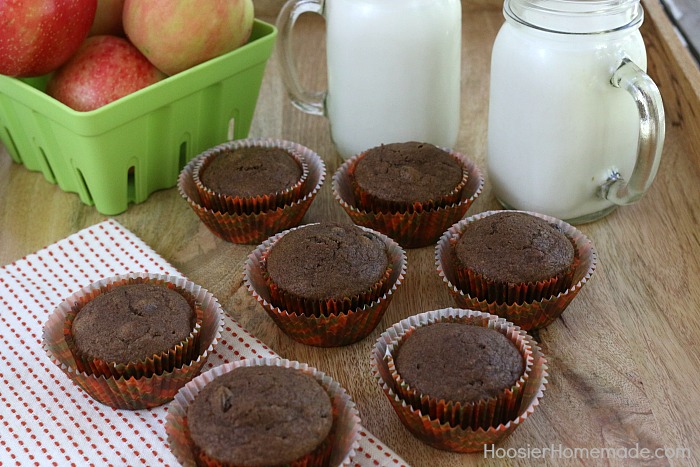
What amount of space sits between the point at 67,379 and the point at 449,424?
43cm

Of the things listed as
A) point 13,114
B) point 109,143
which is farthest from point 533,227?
point 13,114

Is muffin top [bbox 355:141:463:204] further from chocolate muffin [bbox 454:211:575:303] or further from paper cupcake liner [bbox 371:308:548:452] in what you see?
paper cupcake liner [bbox 371:308:548:452]

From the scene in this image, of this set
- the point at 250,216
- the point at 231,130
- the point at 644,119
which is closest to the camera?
the point at 644,119

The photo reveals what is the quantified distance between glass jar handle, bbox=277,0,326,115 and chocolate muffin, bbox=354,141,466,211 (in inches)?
7.5

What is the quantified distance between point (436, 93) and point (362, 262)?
0.34m

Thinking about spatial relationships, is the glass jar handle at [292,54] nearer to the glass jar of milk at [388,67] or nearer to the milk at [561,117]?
the glass jar of milk at [388,67]

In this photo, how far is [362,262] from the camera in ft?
3.16

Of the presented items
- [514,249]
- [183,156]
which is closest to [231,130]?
[183,156]

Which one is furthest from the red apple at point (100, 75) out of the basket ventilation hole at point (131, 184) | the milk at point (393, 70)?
the milk at point (393, 70)

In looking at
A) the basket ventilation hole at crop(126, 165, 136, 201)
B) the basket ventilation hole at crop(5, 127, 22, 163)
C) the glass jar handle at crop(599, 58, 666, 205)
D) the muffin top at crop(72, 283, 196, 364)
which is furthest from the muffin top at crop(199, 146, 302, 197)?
the glass jar handle at crop(599, 58, 666, 205)

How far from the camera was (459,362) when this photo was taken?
818mm

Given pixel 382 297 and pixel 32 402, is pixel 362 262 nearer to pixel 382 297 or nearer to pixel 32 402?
pixel 382 297

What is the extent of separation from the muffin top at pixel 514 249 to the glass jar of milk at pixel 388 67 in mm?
240

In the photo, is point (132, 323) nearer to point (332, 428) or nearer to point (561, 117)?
point (332, 428)
